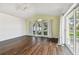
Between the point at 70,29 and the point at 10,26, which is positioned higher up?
the point at 10,26

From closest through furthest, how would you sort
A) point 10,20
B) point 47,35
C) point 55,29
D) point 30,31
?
point 30,31 → point 55,29 → point 47,35 → point 10,20

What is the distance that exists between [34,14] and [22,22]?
1178mm

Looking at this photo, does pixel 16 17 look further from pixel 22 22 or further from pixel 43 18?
pixel 43 18

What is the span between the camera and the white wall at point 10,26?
564 centimetres

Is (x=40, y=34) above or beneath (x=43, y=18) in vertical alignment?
beneath

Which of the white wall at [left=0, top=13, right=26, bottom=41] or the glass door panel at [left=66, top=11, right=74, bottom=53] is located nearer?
the glass door panel at [left=66, top=11, right=74, bottom=53]

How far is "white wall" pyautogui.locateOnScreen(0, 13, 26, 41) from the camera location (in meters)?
5.64

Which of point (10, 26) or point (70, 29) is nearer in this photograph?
point (70, 29)

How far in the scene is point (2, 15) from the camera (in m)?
5.68

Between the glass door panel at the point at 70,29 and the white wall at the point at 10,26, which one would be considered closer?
the glass door panel at the point at 70,29

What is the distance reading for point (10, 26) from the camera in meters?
5.87

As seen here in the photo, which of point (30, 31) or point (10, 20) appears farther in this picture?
point (10, 20)
